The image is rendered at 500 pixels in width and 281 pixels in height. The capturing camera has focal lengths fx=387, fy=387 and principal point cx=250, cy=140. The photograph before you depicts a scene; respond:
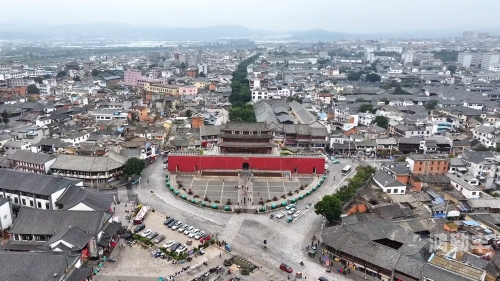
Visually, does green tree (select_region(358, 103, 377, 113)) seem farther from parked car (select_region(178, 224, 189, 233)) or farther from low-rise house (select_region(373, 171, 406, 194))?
parked car (select_region(178, 224, 189, 233))

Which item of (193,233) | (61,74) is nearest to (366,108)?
(193,233)

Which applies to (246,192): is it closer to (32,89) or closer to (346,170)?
(346,170)

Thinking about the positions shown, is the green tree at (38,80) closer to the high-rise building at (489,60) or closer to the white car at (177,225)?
the white car at (177,225)

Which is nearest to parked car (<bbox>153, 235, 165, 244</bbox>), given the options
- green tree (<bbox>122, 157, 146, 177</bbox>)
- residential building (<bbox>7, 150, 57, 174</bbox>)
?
green tree (<bbox>122, 157, 146, 177</bbox>)

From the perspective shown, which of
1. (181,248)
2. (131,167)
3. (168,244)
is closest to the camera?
(181,248)

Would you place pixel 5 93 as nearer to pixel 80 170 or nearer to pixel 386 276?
pixel 80 170
